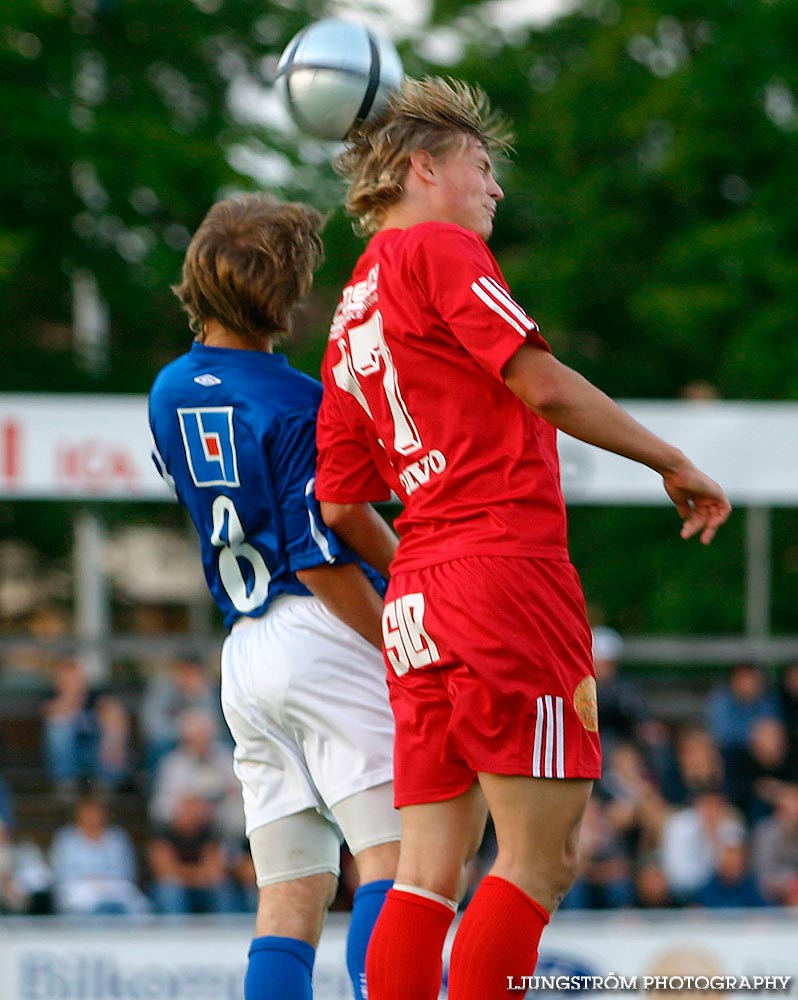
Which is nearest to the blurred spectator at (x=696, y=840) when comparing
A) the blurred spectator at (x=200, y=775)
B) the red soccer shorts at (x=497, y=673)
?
the blurred spectator at (x=200, y=775)

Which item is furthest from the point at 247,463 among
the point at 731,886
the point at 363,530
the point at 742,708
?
the point at 742,708

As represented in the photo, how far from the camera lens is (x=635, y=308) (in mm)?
21766

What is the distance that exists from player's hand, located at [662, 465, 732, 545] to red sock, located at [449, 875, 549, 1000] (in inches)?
29.7

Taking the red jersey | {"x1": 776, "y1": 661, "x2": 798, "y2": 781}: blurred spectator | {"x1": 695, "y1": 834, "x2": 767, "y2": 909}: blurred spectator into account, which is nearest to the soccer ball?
the red jersey

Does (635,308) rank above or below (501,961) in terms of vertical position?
above

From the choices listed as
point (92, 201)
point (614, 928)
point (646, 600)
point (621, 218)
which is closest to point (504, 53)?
point (621, 218)

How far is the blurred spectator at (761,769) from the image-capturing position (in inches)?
401

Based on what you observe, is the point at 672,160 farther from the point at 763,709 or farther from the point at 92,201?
the point at 763,709

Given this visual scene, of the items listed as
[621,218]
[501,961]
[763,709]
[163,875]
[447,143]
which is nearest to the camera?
[501,961]

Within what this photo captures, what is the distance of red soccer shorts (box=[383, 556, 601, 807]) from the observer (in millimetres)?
3006

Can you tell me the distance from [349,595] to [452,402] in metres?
0.66

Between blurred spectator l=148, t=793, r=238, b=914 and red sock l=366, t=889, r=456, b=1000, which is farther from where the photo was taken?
blurred spectator l=148, t=793, r=238, b=914

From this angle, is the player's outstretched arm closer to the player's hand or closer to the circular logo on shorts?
the player's hand

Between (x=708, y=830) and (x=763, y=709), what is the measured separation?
1453 mm
